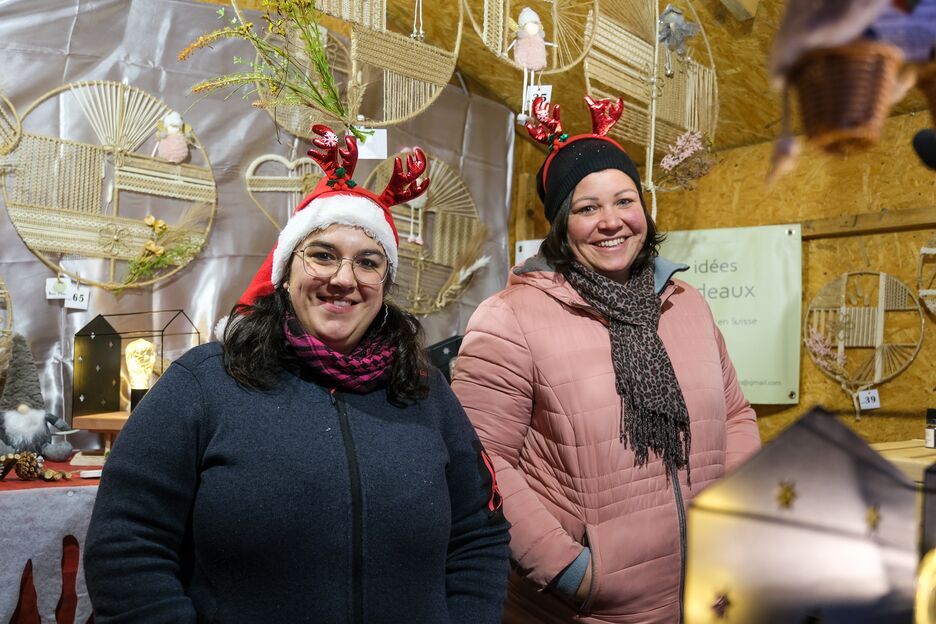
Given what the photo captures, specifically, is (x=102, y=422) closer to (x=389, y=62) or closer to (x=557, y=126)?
(x=389, y=62)

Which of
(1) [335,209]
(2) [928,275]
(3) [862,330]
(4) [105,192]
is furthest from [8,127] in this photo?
(2) [928,275]

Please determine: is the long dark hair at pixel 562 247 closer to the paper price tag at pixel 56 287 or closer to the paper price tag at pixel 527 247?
the paper price tag at pixel 56 287

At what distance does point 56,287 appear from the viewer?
2.78 m

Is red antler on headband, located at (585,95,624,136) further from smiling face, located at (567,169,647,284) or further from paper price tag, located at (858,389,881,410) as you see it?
paper price tag, located at (858,389,881,410)

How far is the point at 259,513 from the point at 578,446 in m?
0.67

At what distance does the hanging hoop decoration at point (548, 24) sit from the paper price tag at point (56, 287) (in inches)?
62.8

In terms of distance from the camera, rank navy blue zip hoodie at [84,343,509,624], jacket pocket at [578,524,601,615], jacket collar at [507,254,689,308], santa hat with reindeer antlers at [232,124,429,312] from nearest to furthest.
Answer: navy blue zip hoodie at [84,343,509,624] → santa hat with reindeer antlers at [232,124,429,312] → jacket pocket at [578,524,601,615] → jacket collar at [507,254,689,308]

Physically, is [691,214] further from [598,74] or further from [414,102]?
[414,102]

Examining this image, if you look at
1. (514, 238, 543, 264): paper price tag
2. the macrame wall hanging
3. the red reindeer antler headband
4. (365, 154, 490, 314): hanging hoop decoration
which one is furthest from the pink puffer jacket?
(514, 238, 543, 264): paper price tag

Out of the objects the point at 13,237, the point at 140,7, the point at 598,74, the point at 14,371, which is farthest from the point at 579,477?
the point at 140,7

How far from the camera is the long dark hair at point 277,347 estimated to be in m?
1.38

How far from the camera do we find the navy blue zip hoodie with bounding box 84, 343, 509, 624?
4.05 ft

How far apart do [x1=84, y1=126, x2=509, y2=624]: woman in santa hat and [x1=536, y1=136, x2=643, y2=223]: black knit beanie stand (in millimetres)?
487

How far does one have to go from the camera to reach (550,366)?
1.71 metres
